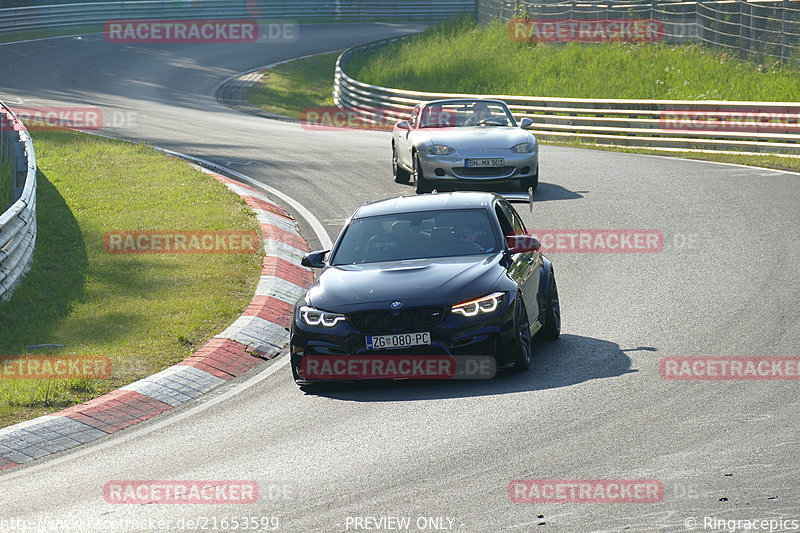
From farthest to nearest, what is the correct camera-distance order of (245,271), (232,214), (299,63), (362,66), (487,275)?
1. (299,63)
2. (362,66)
3. (232,214)
4. (245,271)
5. (487,275)

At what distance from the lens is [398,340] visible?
8.74 meters

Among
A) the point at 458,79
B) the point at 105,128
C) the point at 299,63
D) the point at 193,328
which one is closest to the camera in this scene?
the point at 193,328

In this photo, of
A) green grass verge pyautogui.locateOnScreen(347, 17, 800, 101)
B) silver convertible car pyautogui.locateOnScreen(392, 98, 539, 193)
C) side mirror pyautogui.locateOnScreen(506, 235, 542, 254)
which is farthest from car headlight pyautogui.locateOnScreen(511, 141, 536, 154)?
green grass verge pyautogui.locateOnScreen(347, 17, 800, 101)

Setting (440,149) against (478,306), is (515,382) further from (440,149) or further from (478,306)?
(440,149)

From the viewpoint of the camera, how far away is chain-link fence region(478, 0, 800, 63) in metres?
28.7

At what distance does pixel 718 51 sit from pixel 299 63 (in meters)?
21.7

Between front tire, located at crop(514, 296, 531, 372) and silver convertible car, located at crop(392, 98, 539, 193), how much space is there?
28.4ft

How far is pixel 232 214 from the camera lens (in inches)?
660

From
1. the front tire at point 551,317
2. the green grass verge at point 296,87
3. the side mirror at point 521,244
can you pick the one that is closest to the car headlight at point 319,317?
the side mirror at point 521,244

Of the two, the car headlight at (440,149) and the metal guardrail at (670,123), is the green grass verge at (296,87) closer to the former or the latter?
the metal guardrail at (670,123)

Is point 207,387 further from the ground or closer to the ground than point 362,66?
further from the ground

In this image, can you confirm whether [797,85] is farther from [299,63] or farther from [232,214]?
[299,63]

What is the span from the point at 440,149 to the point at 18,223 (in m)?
7.31

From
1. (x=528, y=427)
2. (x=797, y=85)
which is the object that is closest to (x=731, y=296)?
(x=528, y=427)
